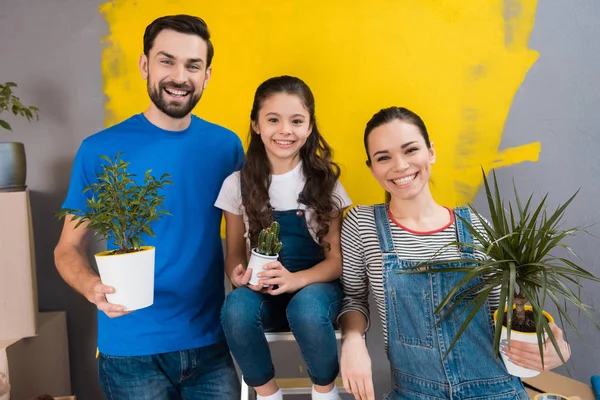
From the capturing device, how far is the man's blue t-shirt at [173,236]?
153cm

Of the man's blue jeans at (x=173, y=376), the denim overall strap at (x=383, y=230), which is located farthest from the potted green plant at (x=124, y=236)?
the denim overall strap at (x=383, y=230)

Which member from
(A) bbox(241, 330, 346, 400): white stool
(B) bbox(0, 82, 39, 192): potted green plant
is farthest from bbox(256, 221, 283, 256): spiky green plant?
(B) bbox(0, 82, 39, 192): potted green plant

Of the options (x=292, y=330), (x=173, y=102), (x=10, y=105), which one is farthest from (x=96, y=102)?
(x=292, y=330)

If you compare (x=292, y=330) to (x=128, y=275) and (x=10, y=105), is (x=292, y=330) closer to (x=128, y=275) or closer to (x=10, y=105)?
(x=128, y=275)

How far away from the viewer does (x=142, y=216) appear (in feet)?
4.26

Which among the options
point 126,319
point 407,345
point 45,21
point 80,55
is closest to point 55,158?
point 80,55

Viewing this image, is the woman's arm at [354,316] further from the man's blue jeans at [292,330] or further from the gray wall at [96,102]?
the gray wall at [96,102]

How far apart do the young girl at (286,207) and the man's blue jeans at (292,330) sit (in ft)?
0.04

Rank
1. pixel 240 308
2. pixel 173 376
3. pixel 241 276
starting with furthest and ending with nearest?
pixel 173 376
pixel 241 276
pixel 240 308

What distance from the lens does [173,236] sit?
157 cm

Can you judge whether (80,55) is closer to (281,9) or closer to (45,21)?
(45,21)

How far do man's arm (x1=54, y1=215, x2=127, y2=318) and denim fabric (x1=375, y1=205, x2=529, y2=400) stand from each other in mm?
782

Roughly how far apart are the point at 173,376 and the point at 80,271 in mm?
456

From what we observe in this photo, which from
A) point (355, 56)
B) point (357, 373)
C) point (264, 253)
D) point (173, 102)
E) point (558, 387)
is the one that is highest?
point (355, 56)
